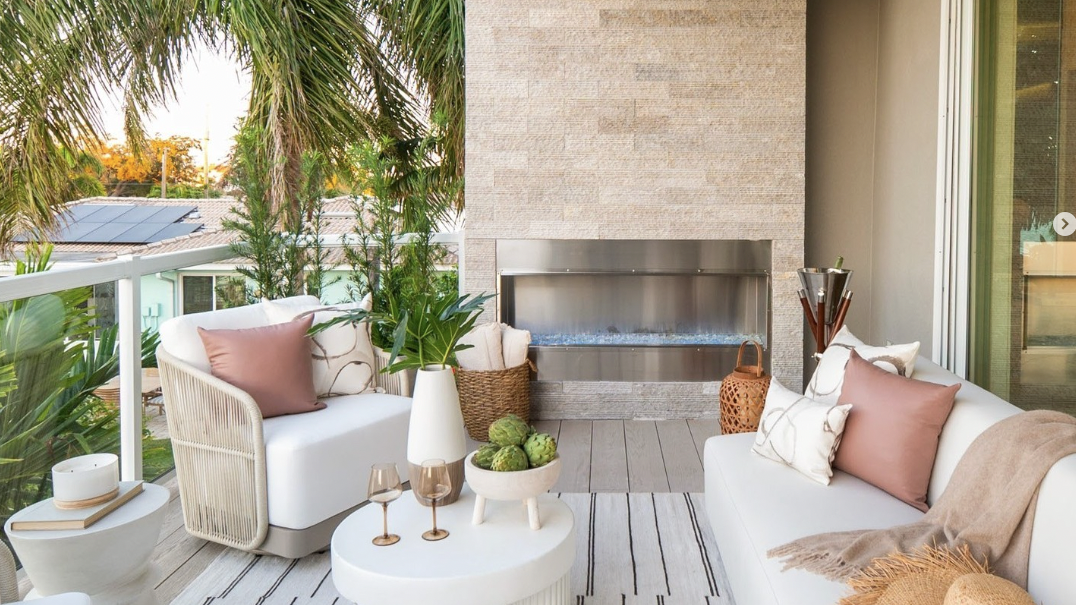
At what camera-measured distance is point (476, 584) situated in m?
1.72

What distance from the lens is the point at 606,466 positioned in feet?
12.0

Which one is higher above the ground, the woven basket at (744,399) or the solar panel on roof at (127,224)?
the solar panel on roof at (127,224)

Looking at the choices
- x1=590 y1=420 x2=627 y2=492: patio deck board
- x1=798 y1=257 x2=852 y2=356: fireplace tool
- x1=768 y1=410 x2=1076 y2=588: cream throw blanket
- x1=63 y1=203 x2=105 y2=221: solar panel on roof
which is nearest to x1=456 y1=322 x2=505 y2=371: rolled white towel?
x1=590 y1=420 x2=627 y2=492: patio deck board

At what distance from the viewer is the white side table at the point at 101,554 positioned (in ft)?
5.98

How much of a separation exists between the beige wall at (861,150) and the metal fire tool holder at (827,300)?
3.23 feet

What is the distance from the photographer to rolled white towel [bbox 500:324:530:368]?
4246 millimetres

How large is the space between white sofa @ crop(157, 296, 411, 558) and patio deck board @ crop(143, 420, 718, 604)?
12cm

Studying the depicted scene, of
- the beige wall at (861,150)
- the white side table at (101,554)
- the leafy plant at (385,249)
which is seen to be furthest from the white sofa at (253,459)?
the beige wall at (861,150)

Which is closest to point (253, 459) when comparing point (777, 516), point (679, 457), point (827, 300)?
point (777, 516)

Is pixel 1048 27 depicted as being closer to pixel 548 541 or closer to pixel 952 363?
pixel 952 363

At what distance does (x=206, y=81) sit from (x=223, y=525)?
8970 millimetres

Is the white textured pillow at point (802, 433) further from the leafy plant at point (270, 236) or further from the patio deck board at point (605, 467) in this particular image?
the leafy plant at point (270, 236)

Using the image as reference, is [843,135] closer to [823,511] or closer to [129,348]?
[823,511]

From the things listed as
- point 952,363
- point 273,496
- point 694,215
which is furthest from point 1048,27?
point 273,496
